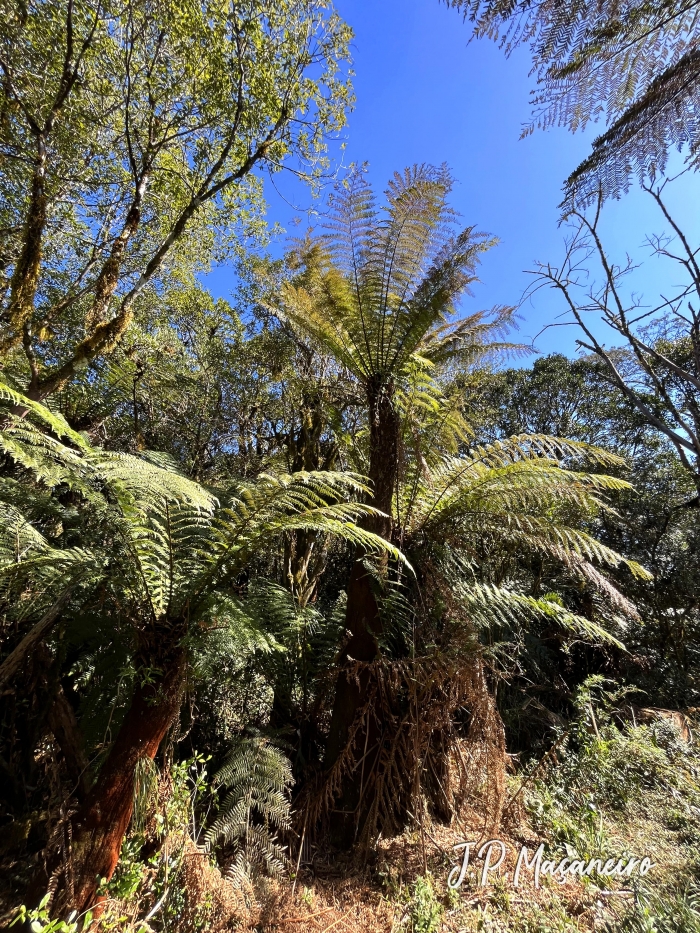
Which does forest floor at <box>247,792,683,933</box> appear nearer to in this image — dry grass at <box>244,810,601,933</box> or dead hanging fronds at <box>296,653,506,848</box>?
dry grass at <box>244,810,601,933</box>

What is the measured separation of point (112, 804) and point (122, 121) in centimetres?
505

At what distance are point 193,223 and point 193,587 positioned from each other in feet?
13.2

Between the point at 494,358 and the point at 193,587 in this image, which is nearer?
the point at 193,587

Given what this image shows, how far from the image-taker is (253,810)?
2.04 m

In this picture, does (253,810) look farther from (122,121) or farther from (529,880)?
(122,121)

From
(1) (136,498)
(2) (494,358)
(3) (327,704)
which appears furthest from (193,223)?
(3) (327,704)

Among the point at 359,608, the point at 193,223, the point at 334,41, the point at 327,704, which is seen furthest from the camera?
the point at 193,223

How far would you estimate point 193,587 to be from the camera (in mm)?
1569

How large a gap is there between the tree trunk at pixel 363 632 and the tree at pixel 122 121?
6.46 feet

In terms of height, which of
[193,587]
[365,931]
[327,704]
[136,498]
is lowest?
[365,931]

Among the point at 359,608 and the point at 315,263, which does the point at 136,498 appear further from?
the point at 315,263

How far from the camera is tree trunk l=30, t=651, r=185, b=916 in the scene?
127cm

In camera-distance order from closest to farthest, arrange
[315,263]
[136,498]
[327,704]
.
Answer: [136,498]
[327,704]
[315,263]

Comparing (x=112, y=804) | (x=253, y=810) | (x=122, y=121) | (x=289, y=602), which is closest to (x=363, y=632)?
(x=289, y=602)
